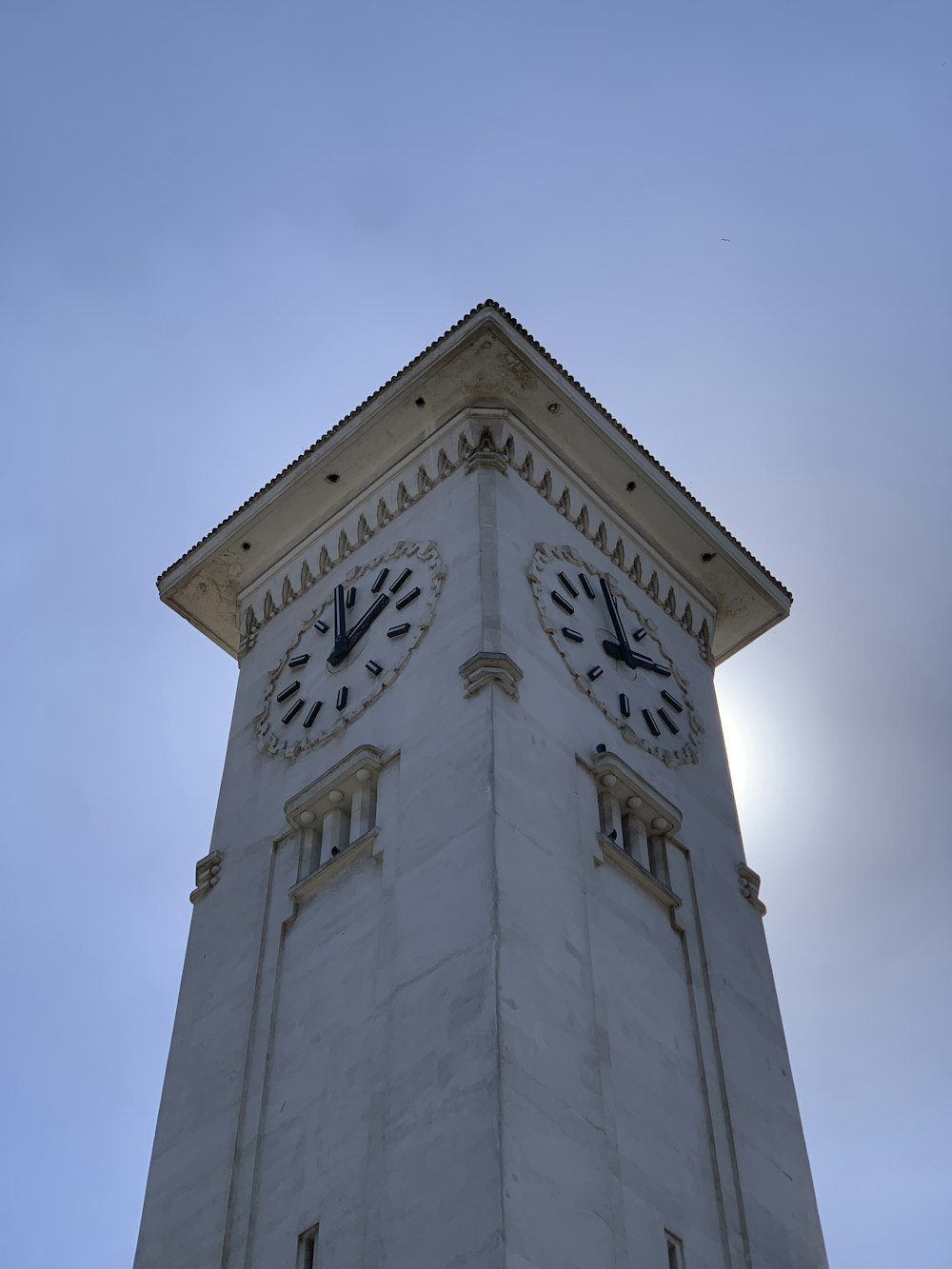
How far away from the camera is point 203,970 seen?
914 inches

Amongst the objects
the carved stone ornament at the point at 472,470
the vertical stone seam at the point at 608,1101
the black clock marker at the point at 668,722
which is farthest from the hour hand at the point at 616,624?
the vertical stone seam at the point at 608,1101

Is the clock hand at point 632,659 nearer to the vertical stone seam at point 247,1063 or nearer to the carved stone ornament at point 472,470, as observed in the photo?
the carved stone ornament at point 472,470

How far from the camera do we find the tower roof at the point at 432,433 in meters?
27.3

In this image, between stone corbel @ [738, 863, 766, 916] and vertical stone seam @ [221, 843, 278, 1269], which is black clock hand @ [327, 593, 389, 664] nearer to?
vertical stone seam @ [221, 843, 278, 1269]

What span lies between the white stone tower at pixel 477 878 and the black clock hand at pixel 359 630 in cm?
9

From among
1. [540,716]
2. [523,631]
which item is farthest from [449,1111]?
[523,631]

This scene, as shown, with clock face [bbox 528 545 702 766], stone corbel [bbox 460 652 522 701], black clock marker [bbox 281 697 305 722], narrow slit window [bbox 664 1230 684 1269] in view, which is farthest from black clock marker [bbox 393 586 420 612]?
narrow slit window [bbox 664 1230 684 1269]

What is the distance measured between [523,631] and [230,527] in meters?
7.11

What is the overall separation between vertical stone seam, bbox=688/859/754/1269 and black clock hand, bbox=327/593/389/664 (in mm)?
5403

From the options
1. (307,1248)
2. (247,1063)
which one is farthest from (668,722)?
(307,1248)

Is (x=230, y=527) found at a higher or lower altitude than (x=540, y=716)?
higher

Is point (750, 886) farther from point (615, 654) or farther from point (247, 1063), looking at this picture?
point (247, 1063)

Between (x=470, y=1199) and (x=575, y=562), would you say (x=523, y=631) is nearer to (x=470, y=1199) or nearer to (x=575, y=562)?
(x=575, y=562)

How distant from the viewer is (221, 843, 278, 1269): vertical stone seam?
19531 mm
